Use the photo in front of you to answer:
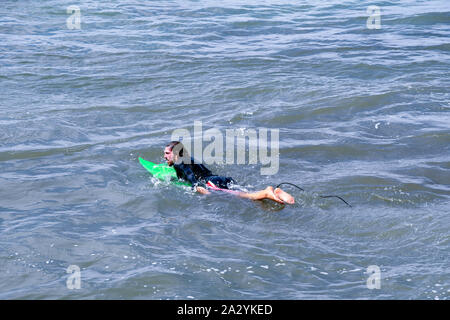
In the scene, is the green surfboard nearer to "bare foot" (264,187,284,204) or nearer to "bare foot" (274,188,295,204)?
"bare foot" (264,187,284,204)

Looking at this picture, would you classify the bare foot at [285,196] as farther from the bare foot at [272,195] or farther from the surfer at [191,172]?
the surfer at [191,172]

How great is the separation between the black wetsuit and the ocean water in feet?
1.19

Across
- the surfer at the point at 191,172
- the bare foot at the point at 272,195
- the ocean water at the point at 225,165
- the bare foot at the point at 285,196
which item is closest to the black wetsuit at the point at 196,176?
the surfer at the point at 191,172

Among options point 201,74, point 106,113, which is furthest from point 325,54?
point 106,113

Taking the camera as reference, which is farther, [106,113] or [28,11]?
[28,11]

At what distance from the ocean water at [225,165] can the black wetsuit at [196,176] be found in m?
0.36

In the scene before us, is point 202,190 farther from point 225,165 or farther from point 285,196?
point 225,165

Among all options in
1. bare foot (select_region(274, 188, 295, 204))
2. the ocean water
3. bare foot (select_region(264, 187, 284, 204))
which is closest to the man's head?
the ocean water

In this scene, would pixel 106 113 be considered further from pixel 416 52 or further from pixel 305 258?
pixel 416 52

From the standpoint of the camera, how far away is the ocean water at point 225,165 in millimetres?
6031

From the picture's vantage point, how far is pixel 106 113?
1144cm

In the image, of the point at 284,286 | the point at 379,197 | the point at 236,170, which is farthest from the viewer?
the point at 236,170

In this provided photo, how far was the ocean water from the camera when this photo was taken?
6.03 m

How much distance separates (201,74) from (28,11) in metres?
8.30
